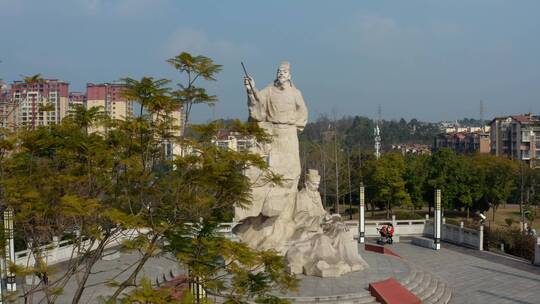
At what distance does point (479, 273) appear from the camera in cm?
1243

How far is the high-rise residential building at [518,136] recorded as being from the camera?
142 feet

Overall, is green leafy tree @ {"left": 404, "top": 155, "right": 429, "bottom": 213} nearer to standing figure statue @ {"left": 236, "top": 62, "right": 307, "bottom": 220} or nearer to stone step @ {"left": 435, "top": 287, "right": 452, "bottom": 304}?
stone step @ {"left": 435, "top": 287, "right": 452, "bottom": 304}

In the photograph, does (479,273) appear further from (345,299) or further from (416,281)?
(345,299)

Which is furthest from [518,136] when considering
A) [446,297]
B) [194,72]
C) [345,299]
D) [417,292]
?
[194,72]

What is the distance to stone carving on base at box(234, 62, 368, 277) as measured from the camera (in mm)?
10383

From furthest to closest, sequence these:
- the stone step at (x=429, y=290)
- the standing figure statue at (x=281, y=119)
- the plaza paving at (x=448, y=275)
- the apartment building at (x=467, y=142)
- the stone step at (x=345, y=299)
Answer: the apartment building at (x=467, y=142) → the standing figure statue at (x=281, y=119) → the stone step at (x=429, y=290) → the plaza paving at (x=448, y=275) → the stone step at (x=345, y=299)

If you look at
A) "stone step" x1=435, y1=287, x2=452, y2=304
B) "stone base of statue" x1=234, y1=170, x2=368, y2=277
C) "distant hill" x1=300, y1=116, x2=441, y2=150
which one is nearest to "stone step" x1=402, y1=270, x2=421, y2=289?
"stone step" x1=435, y1=287, x2=452, y2=304

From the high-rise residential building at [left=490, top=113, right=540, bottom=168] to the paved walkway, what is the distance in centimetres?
2972

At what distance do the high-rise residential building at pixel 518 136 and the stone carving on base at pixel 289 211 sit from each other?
34369 mm

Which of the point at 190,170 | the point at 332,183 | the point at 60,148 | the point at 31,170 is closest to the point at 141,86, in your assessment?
the point at 190,170

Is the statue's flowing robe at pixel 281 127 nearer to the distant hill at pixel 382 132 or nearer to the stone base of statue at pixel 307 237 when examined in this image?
the stone base of statue at pixel 307 237

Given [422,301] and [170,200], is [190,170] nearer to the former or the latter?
[170,200]

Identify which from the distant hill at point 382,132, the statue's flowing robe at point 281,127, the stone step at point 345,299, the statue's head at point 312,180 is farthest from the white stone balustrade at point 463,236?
the distant hill at point 382,132

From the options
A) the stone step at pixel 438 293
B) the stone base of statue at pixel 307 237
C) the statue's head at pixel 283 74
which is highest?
the statue's head at pixel 283 74
